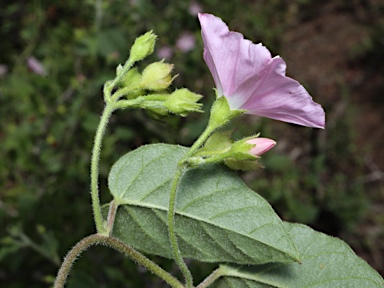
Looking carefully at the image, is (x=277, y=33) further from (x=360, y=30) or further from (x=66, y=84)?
(x=66, y=84)

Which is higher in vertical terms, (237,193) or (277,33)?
(237,193)

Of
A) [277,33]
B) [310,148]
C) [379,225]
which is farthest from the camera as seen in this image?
[277,33]

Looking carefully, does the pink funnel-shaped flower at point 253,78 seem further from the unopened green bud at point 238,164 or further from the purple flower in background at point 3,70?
the purple flower in background at point 3,70

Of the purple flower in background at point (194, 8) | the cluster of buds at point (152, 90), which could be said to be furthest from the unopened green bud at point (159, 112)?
the purple flower in background at point (194, 8)

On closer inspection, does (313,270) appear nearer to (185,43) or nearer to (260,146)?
(260,146)

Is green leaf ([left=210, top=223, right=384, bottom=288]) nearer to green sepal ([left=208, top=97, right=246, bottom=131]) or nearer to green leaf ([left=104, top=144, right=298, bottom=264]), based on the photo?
green leaf ([left=104, top=144, right=298, bottom=264])

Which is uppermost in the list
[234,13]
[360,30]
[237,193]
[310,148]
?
[237,193]

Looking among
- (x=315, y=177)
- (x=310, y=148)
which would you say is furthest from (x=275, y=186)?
(x=310, y=148)

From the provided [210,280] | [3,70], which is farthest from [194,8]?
[210,280]
